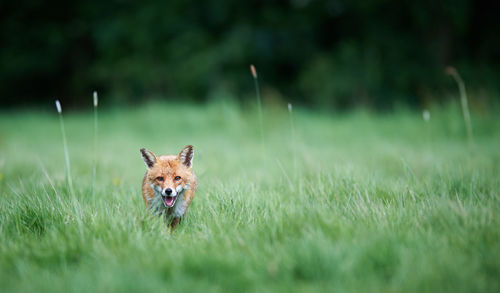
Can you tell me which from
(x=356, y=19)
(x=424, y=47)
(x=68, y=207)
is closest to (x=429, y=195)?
(x=68, y=207)

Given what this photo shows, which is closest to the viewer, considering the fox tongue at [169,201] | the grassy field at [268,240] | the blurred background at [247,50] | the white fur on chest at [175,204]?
the grassy field at [268,240]

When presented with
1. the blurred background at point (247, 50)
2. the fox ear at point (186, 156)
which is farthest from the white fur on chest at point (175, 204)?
the blurred background at point (247, 50)

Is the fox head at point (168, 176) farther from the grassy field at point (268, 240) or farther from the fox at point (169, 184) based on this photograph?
the grassy field at point (268, 240)

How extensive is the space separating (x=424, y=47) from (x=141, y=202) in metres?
12.5

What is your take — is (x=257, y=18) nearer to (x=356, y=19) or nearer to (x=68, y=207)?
(x=356, y=19)

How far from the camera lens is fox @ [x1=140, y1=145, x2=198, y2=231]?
2033 mm

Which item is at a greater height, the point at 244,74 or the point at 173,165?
the point at 244,74

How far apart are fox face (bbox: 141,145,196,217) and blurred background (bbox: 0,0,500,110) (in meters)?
8.03

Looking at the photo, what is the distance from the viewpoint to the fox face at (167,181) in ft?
6.62

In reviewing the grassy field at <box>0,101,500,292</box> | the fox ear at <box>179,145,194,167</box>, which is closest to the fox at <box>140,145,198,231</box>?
the fox ear at <box>179,145,194,167</box>

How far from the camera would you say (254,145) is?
626 centimetres

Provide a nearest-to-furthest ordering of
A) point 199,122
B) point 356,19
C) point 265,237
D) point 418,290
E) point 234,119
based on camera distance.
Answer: point 418,290 → point 265,237 → point 234,119 → point 199,122 → point 356,19

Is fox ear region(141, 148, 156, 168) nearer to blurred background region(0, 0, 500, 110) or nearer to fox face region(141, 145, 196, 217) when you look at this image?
fox face region(141, 145, 196, 217)

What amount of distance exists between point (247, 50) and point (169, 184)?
41.9 feet
